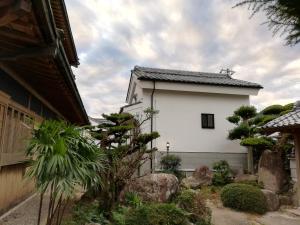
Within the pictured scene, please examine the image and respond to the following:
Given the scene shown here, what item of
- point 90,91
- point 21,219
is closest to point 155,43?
point 21,219

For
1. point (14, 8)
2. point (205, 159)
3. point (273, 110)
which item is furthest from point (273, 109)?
point (14, 8)

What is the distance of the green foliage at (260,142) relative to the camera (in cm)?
1274

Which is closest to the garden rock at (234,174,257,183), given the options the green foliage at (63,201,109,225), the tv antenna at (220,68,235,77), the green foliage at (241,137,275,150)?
the green foliage at (241,137,275,150)

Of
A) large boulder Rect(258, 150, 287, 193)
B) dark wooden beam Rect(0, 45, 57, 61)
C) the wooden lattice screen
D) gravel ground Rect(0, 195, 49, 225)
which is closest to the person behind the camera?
dark wooden beam Rect(0, 45, 57, 61)

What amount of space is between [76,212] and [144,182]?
2.87 meters

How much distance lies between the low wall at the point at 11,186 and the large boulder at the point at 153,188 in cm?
296

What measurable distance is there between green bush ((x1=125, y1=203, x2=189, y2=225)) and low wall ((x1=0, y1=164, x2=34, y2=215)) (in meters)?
2.16

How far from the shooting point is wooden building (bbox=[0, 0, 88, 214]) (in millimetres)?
2434

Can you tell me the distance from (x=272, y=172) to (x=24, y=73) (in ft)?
34.7

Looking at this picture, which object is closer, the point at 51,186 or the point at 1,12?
the point at 1,12

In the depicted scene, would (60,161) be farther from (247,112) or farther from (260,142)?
(247,112)

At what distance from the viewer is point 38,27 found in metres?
2.58

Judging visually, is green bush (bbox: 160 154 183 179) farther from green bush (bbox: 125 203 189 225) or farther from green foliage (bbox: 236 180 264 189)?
green bush (bbox: 125 203 189 225)

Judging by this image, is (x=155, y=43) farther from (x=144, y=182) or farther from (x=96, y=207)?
(x=96, y=207)
